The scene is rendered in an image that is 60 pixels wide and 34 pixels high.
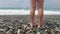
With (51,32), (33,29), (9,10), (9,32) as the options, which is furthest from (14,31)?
(9,10)

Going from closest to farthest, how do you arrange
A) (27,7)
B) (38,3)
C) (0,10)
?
(38,3) < (27,7) < (0,10)

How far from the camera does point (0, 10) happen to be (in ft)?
25.8

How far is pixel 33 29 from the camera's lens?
4.13 m

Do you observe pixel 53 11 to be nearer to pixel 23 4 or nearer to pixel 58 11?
pixel 58 11

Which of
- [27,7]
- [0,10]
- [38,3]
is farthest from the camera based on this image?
[0,10]

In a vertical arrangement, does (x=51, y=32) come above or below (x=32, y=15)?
below

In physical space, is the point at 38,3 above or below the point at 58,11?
above

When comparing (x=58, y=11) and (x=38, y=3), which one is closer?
(x=38, y=3)

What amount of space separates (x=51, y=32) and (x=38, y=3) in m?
0.75

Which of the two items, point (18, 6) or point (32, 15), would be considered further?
point (18, 6)

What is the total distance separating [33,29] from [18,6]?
3.79 metres

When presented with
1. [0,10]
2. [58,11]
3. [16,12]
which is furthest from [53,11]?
[0,10]

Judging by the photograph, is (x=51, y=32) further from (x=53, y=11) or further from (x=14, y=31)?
(x=53, y=11)

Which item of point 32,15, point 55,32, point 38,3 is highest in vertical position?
point 38,3
